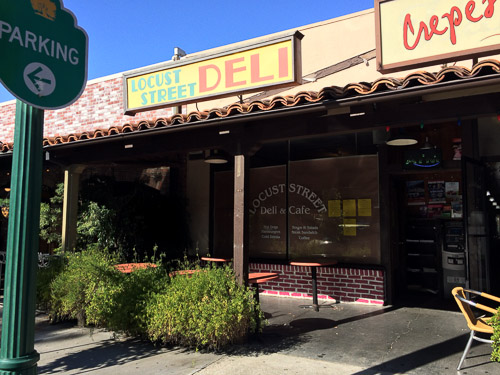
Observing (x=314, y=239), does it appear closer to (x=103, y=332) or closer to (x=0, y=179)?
(x=103, y=332)

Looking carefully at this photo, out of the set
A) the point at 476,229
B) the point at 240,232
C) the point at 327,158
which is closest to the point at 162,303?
the point at 240,232

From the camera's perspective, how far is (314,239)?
8.14 m

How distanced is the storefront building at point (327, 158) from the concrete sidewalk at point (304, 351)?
107 centimetres

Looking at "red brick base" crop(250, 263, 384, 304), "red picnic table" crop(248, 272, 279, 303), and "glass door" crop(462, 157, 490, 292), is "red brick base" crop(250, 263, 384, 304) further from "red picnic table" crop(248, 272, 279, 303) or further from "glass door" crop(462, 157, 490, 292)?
"red picnic table" crop(248, 272, 279, 303)

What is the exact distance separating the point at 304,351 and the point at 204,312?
123 cm

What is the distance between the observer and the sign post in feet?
7.37

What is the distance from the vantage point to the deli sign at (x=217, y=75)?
5.86m

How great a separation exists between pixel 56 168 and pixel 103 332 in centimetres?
534

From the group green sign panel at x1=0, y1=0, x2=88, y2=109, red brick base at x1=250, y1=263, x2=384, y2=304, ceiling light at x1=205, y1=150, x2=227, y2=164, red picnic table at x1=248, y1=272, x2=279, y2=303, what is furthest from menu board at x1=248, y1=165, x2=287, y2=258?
green sign panel at x1=0, y1=0, x2=88, y2=109

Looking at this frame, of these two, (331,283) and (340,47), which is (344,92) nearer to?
(340,47)

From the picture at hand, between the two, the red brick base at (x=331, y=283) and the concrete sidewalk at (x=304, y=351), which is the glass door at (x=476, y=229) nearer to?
the concrete sidewalk at (x=304, y=351)

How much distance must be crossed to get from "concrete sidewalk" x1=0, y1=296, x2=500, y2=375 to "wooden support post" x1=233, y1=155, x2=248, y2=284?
0.86m

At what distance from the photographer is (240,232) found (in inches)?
218

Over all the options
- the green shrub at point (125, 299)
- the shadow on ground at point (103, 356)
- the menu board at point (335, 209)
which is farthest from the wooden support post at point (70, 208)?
the menu board at point (335, 209)
